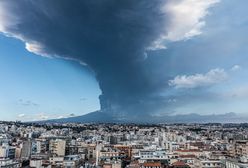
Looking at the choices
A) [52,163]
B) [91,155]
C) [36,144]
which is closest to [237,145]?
[91,155]

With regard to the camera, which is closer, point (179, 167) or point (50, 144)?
point (179, 167)

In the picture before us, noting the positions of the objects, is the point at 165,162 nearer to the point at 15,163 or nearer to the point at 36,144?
the point at 15,163

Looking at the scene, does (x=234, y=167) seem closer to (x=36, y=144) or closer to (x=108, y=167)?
(x=108, y=167)

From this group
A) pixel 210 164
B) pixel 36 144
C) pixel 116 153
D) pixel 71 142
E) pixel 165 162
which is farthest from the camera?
pixel 71 142

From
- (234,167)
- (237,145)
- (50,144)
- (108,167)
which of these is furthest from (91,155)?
(234,167)

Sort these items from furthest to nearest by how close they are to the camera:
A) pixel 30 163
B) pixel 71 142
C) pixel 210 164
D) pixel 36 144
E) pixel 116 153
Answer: pixel 71 142 → pixel 36 144 → pixel 116 153 → pixel 30 163 → pixel 210 164

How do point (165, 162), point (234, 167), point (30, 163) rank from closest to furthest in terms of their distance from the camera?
point (234, 167) → point (30, 163) → point (165, 162)

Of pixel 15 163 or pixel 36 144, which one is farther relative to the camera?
pixel 36 144

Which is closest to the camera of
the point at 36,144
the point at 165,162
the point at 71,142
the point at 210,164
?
the point at 210,164
